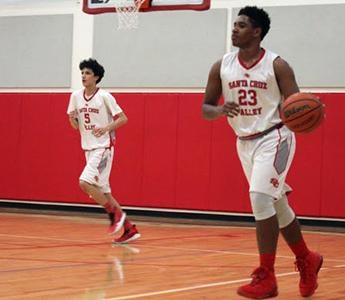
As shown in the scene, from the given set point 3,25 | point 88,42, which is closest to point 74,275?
point 88,42

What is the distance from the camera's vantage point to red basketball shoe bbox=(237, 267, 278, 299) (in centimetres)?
393

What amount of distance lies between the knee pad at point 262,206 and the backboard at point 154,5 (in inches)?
208

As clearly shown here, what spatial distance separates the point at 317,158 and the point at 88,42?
442 cm

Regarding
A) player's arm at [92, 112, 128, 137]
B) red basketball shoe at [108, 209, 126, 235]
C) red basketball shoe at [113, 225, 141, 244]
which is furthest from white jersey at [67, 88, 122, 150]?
red basketball shoe at [113, 225, 141, 244]

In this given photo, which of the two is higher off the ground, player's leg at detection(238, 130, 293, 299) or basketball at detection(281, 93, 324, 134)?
basketball at detection(281, 93, 324, 134)

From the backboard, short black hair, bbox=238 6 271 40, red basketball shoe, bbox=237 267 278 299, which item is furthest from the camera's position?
the backboard

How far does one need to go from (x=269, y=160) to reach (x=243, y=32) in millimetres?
827

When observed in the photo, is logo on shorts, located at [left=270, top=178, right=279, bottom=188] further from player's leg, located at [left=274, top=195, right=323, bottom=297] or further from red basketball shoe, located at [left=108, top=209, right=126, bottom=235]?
red basketball shoe, located at [left=108, top=209, right=126, bottom=235]

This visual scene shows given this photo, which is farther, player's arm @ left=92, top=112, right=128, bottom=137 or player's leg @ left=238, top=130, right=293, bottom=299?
player's arm @ left=92, top=112, right=128, bottom=137

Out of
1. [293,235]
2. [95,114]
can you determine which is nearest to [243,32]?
[293,235]

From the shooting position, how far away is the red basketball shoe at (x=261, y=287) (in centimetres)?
Result: 393

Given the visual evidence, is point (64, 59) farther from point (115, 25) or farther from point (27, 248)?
point (27, 248)

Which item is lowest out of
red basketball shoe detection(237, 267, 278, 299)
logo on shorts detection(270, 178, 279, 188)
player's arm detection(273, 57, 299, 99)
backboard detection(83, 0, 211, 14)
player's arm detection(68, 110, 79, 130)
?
red basketball shoe detection(237, 267, 278, 299)

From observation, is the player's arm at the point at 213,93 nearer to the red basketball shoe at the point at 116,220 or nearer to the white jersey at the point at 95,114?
the red basketball shoe at the point at 116,220
